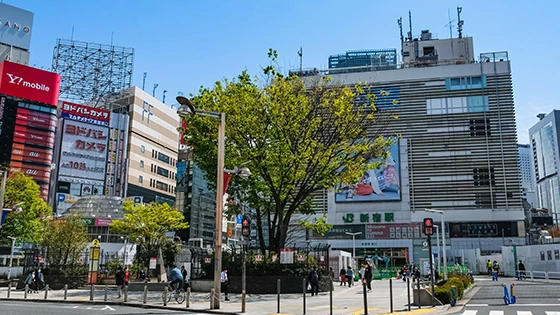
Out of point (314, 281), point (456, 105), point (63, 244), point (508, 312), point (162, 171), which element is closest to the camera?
point (508, 312)

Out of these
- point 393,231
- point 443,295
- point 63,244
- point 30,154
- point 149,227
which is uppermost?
point 30,154

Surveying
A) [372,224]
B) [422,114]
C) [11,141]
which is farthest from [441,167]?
[11,141]

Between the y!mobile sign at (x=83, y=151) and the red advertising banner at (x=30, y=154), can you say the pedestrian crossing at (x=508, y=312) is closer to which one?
the red advertising banner at (x=30, y=154)

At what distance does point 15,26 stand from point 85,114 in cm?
2302

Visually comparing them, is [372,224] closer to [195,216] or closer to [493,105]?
[493,105]

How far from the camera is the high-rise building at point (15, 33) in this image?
9319 cm

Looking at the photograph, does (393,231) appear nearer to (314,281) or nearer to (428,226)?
(314,281)

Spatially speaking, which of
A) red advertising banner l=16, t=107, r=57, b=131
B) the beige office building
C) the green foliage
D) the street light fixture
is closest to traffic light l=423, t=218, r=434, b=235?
the street light fixture

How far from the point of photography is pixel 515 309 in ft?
59.9

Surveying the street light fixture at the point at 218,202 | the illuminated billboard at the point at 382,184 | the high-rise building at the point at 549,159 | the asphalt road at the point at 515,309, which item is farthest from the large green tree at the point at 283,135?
the high-rise building at the point at 549,159

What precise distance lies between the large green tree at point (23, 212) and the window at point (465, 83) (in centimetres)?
6325

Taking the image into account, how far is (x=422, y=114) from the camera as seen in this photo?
81.3 meters

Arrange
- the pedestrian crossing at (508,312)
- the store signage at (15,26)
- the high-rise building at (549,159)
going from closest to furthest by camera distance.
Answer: the pedestrian crossing at (508,312)
the store signage at (15,26)
the high-rise building at (549,159)

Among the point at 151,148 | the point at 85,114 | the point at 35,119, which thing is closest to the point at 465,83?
the point at 151,148
